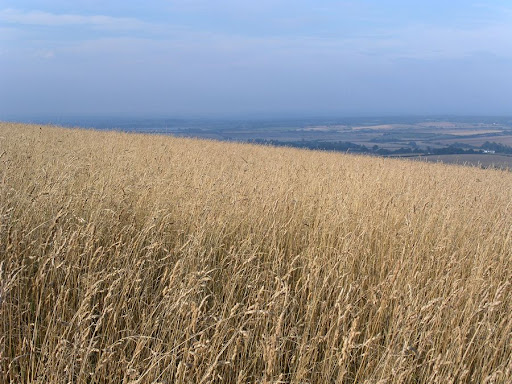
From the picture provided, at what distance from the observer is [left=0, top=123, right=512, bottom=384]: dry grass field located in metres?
2.36

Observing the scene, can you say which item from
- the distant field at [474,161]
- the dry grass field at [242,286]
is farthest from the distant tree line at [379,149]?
the dry grass field at [242,286]

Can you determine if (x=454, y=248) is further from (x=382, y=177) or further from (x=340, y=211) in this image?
(x=382, y=177)

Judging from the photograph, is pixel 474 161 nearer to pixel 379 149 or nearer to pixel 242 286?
pixel 379 149

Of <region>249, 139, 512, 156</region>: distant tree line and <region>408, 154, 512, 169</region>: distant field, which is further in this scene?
<region>249, 139, 512, 156</region>: distant tree line

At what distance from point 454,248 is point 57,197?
364 centimetres

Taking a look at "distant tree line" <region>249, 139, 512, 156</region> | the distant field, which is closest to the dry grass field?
the distant field

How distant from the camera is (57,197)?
4020 millimetres

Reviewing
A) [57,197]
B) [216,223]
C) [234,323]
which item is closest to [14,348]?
[234,323]

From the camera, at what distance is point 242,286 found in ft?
11.2

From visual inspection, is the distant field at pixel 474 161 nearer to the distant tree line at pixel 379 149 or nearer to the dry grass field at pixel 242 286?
the distant tree line at pixel 379 149

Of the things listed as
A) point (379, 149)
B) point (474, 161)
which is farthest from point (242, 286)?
point (379, 149)

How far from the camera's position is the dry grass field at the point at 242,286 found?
7.75ft

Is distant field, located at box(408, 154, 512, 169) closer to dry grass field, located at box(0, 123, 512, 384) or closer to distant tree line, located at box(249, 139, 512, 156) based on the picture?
distant tree line, located at box(249, 139, 512, 156)

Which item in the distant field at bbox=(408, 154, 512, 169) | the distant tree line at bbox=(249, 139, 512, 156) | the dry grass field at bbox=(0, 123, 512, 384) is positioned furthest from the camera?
the distant tree line at bbox=(249, 139, 512, 156)
